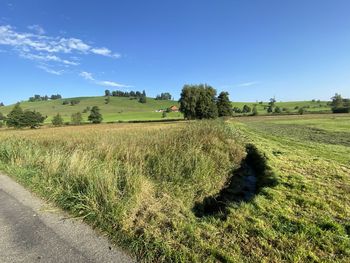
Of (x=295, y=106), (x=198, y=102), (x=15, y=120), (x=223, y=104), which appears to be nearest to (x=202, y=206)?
(x=198, y=102)

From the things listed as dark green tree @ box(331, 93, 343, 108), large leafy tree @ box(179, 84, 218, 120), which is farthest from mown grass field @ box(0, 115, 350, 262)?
dark green tree @ box(331, 93, 343, 108)

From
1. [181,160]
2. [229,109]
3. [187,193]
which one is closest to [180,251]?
[187,193]

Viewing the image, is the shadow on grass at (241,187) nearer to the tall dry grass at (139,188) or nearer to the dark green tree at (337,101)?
the tall dry grass at (139,188)

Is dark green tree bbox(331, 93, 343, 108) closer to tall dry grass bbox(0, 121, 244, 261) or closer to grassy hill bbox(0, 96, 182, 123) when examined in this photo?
grassy hill bbox(0, 96, 182, 123)

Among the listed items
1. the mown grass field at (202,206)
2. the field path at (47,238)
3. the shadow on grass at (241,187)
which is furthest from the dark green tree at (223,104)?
the field path at (47,238)

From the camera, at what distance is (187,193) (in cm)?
675

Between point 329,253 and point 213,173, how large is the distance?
510cm

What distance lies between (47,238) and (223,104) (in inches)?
2651

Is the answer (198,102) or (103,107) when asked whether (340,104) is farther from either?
(103,107)

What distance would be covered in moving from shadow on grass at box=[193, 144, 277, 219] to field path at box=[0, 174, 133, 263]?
2466mm

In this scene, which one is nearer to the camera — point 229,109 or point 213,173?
point 213,173

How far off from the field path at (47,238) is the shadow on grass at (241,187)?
2.47 metres

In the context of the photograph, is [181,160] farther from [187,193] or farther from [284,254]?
[284,254]

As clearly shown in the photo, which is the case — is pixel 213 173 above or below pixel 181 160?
below
